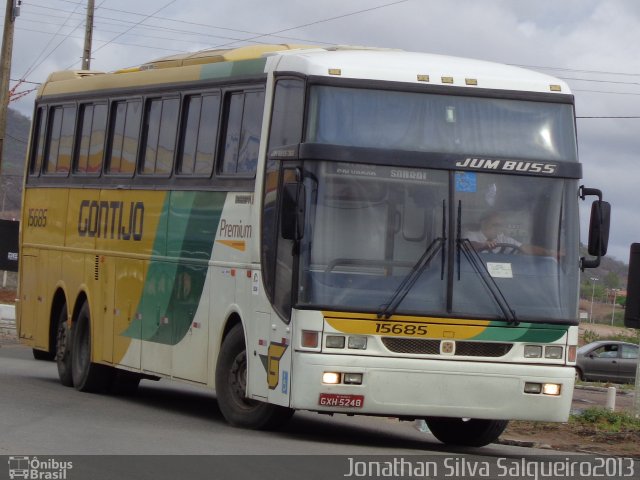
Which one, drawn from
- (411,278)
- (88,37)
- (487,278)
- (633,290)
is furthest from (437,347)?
(88,37)

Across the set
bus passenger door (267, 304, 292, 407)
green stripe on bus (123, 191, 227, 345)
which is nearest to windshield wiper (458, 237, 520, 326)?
bus passenger door (267, 304, 292, 407)

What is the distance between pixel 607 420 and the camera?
1958cm

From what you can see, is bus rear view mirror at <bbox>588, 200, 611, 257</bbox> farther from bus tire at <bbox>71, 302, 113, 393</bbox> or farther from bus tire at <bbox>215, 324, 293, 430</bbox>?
bus tire at <bbox>71, 302, 113, 393</bbox>

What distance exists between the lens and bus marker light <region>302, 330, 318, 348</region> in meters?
13.0

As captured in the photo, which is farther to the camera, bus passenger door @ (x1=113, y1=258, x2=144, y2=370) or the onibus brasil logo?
bus passenger door @ (x1=113, y1=258, x2=144, y2=370)

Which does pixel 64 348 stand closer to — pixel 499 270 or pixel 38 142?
pixel 38 142

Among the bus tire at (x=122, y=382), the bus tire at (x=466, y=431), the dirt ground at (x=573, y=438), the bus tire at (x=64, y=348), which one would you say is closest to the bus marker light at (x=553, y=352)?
the bus tire at (x=466, y=431)

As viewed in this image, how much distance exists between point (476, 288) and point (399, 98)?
194cm

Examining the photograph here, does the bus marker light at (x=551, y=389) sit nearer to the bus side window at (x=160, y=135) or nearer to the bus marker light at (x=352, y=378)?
the bus marker light at (x=352, y=378)

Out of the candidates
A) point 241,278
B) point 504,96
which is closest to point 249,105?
point 241,278

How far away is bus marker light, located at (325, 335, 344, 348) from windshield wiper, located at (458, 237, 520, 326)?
1420 millimetres

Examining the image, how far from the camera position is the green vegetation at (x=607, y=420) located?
1900cm

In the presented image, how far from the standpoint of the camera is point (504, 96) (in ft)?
45.8

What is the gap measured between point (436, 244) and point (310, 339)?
1.48 metres
